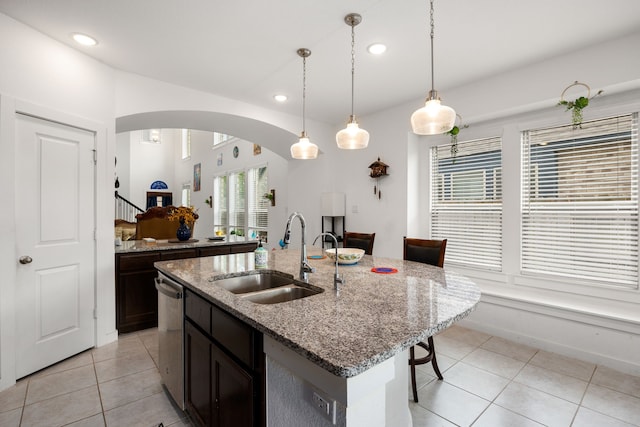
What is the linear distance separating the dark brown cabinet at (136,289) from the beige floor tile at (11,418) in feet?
4.09

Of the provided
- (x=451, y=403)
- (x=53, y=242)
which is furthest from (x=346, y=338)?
(x=53, y=242)

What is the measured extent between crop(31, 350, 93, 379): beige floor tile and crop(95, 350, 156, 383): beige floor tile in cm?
15

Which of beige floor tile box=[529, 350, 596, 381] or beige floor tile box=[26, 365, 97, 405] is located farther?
beige floor tile box=[529, 350, 596, 381]

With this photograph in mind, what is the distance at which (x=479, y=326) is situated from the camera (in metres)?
3.33

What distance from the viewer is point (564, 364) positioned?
2582 millimetres

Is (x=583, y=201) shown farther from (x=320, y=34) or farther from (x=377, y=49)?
(x=320, y=34)

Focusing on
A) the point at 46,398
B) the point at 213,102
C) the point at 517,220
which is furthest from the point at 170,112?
the point at 517,220

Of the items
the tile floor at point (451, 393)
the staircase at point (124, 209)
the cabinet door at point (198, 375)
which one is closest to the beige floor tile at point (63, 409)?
the tile floor at point (451, 393)

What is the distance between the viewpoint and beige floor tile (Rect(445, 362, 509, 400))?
2.18m

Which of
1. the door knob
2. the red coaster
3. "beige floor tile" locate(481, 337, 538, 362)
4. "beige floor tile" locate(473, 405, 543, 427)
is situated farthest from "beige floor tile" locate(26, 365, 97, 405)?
"beige floor tile" locate(481, 337, 538, 362)

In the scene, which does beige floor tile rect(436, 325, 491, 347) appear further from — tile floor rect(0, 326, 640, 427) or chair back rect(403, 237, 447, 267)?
chair back rect(403, 237, 447, 267)

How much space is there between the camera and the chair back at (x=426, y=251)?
2.46m

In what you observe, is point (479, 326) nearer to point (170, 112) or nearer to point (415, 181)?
Result: point (415, 181)

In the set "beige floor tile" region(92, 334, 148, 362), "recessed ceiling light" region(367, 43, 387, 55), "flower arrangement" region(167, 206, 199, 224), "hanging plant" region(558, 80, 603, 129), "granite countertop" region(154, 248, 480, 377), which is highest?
"recessed ceiling light" region(367, 43, 387, 55)
